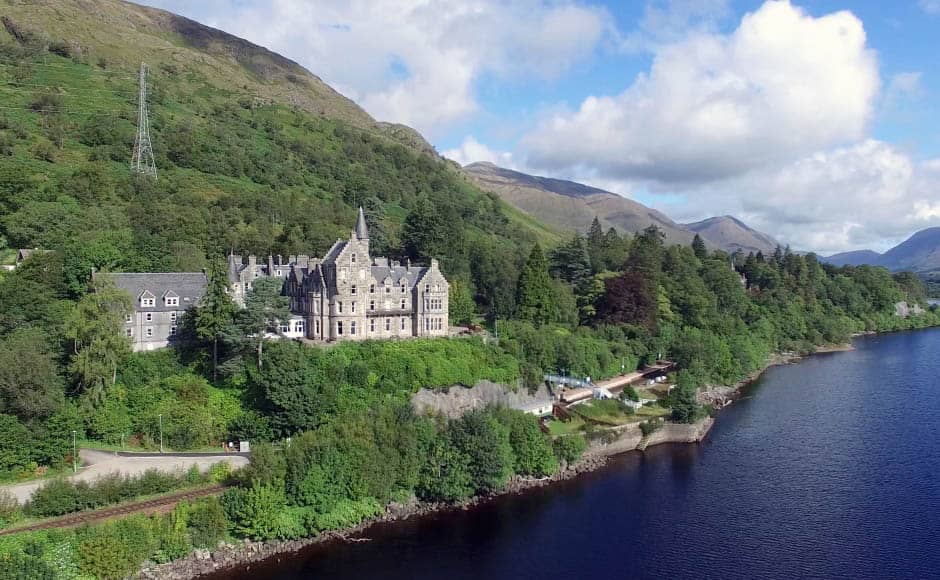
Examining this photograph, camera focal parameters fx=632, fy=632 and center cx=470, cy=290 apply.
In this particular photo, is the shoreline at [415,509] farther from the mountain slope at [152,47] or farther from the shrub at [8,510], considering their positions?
the mountain slope at [152,47]

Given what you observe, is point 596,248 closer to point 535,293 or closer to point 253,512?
point 535,293

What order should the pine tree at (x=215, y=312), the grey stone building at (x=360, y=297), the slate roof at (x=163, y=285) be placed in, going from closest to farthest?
the pine tree at (x=215, y=312)
the slate roof at (x=163, y=285)
the grey stone building at (x=360, y=297)

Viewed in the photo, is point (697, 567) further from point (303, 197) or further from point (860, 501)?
point (303, 197)

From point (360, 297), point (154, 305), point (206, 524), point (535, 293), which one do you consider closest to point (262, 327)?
point (360, 297)

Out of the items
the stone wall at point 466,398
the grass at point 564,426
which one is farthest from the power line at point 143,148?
the grass at point 564,426

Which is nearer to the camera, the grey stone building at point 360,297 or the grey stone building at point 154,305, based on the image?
the grey stone building at point 154,305

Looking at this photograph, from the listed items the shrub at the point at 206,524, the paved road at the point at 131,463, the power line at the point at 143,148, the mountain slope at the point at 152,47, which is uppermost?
the mountain slope at the point at 152,47
